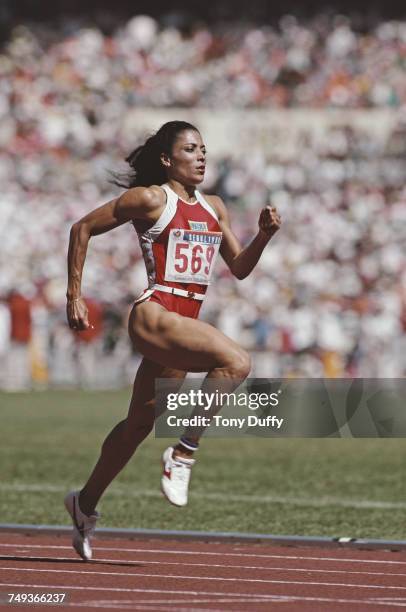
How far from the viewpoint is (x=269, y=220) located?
24.8ft

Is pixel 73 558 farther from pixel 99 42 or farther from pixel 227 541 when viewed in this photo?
pixel 99 42

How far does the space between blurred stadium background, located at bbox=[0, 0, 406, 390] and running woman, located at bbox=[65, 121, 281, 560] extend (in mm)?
15374

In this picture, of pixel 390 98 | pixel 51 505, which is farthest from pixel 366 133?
pixel 51 505

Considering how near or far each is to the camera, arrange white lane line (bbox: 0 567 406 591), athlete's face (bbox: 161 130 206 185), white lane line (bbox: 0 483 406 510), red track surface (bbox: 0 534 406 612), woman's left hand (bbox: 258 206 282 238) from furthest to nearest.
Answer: white lane line (bbox: 0 483 406 510)
athlete's face (bbox: 161 130 206 185)
woman's left hand (bbox: 258 206 282 238)
white lane line (bbox: 0 567 406 591)
red track surface (bbox: 0 534 406 612)

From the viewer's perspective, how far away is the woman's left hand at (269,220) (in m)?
7.55

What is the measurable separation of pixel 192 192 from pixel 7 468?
611cm

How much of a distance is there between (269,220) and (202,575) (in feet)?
5.62

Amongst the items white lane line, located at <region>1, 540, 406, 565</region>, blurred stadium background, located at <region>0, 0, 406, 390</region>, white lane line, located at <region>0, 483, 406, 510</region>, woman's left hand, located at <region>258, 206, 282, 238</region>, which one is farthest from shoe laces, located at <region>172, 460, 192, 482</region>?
blurred stadium background, located at <region>0, 0, 406, 390</region>

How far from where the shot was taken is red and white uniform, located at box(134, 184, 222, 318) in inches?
301

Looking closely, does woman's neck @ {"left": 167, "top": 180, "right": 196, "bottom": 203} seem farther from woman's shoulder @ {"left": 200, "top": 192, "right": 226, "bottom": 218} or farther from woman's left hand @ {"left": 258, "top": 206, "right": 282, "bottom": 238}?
woman's left hand @ {"left": 258, "top": 206, "right": 282, "bottom": 238}

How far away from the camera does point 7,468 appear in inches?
530

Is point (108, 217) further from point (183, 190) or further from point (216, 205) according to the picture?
point (216, 205)

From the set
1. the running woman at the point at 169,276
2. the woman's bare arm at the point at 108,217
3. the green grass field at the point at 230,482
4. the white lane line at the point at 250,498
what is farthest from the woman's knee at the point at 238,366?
the white lane line at the point at 250,498

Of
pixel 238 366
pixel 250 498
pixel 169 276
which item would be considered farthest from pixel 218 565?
pixel 250 498
